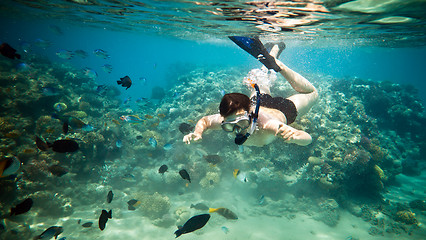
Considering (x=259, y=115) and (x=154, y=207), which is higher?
(x=259, y=115)

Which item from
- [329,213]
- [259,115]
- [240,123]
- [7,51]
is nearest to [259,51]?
[259,115]

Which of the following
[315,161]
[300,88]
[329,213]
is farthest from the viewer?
[315,161]

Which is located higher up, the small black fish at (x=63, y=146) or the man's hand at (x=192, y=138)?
the man's hand at (x=192, y=138)

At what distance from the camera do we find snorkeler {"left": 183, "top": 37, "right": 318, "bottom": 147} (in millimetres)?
2590

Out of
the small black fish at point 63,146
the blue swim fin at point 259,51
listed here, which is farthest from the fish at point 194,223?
the blue swim fin at point 259,51

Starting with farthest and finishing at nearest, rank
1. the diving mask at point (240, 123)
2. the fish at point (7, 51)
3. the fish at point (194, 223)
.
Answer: the fish at point (7, 51), the fish at point (194, 223), the diving mask at point (240, 123)

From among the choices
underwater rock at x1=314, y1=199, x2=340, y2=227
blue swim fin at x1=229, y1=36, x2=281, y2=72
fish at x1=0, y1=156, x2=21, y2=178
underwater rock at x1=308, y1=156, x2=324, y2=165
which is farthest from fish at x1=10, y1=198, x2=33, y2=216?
underwater rock at x1=308, y1=156, x2=324, y2=165

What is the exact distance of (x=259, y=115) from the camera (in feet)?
10.9

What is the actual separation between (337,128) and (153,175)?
40.8 feet

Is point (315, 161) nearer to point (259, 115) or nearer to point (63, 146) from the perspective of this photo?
point (259, 115)

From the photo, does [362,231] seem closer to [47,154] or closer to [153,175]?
[153,175]

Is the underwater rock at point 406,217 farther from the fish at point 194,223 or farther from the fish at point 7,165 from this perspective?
the fish at point 7,165

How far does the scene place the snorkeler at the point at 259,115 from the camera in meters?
2.59

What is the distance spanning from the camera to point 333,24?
34.7 feet
